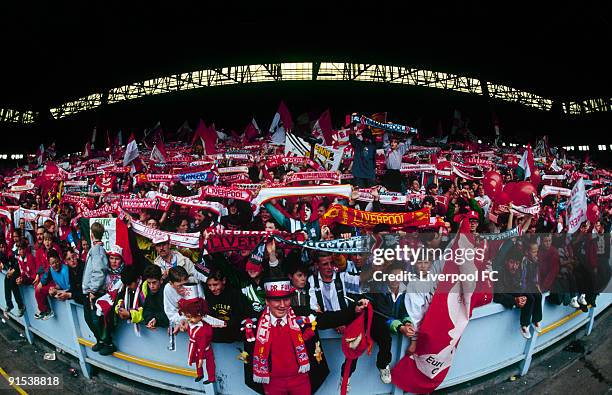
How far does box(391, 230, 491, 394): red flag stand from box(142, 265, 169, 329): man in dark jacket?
322cm

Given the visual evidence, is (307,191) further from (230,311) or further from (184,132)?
(184,132)

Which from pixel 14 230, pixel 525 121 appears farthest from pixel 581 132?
pixel 14 230

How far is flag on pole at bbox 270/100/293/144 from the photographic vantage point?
15.6m

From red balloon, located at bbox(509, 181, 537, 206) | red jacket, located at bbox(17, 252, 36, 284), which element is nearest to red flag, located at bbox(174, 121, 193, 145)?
red jacket, located at bbox(17, 252, 36, 284)

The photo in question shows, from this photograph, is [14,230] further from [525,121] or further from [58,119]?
[525,121]

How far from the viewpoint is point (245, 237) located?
4.46 metres

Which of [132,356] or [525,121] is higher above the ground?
[525,121]

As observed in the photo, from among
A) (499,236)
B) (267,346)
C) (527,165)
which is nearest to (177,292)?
(267,346)

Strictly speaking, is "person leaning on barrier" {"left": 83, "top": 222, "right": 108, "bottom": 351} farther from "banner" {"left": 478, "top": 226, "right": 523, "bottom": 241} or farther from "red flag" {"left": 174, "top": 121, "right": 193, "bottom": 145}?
"red flag" {"left": 174, "top": 121, "right": 193, "bottom": 145}

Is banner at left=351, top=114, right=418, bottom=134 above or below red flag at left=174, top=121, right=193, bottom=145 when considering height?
below

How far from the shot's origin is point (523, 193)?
19.5 feet

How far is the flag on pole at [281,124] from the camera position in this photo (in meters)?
15.6

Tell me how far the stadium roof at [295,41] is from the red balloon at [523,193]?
1583 cm

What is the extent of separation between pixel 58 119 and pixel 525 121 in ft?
177
